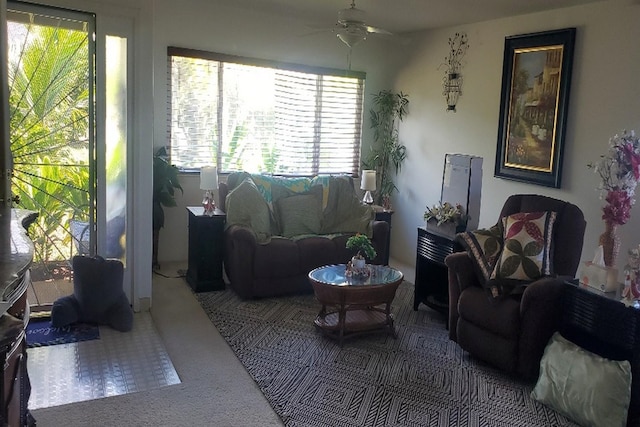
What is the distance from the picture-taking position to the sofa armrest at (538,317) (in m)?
3.20

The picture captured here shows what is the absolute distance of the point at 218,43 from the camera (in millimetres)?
5473

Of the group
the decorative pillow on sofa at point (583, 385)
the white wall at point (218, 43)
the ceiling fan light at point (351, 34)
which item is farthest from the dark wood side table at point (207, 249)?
the decorative pillow on sofa at point (583, 385)

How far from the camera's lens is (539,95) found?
14.9 ft

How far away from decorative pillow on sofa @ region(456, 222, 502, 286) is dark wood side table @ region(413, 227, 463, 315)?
521mm

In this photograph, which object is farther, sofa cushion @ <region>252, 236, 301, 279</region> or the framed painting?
sofa cushion @ <region>252, 236, 301, 279</region>

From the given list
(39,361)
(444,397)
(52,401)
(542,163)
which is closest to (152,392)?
(52,401)

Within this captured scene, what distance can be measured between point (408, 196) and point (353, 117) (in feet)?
3.80

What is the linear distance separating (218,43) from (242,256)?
2.30 metres

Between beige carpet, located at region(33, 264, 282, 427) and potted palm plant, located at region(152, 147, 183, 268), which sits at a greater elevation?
potted palm plant, located at region(152, 147, 183, 268)

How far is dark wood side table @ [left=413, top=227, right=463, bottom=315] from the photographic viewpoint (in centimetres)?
430

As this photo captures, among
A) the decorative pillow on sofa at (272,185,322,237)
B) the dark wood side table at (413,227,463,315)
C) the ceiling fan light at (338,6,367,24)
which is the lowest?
the dark wood side table at (413,227,463,315)

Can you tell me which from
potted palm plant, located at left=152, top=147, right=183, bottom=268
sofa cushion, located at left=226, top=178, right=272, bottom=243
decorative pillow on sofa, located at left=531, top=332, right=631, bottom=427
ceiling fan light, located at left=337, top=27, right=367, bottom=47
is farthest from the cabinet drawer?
potted palm plant, located at left=152, top=147, right=183, bottom=268

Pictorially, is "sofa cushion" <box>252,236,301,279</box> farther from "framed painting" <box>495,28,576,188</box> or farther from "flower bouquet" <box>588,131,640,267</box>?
"flower bouquet" <box>588,131,640,267</box>

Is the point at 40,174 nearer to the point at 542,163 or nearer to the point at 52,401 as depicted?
the point at 52,401
